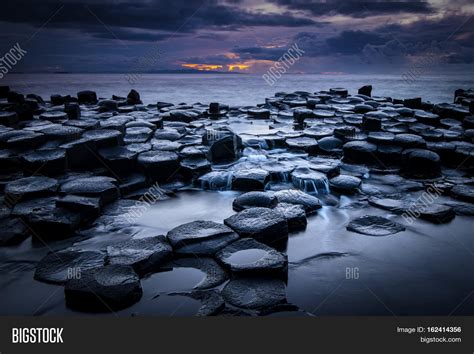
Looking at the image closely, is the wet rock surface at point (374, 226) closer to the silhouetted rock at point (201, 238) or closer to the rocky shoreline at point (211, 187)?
the rocky shoreline at point (211, 187)

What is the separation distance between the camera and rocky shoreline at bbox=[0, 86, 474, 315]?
2695 millimetres

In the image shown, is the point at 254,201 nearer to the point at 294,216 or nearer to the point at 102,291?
the point at 294,216

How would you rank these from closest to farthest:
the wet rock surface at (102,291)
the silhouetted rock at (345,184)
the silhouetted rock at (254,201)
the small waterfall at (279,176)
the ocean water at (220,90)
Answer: the wet rock surface at (102,291) < the silhouetted rock at (254,201) < the silhouetted rock at (345,184) < the small waterfall at (279,176) < the ocean water at (220,90)

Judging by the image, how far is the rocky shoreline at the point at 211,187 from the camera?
2.70 m

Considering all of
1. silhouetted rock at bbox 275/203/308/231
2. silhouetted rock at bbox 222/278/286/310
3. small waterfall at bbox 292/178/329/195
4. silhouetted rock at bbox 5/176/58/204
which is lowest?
silhouetted rock at bbox 222/278/286/310

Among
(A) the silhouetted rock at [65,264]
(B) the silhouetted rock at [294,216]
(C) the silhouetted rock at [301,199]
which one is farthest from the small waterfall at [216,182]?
(A) the silhouetted rock at [65,264]

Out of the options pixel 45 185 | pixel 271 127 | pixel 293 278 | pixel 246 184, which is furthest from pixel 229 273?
pixel 271 127

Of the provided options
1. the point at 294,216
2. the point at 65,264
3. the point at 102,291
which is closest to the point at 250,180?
the point at 294,216

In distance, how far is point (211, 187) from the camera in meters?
4.79

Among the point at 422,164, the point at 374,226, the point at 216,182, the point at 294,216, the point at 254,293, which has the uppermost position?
the point at 422,164

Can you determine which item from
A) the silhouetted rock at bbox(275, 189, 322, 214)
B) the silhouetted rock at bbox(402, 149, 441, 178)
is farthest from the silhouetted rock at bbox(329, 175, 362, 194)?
the silhouetted rock at bbox(402, 149, 441, 178)

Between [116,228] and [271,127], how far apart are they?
16.8 ft

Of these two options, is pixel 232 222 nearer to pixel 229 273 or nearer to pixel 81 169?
pixel 229 273

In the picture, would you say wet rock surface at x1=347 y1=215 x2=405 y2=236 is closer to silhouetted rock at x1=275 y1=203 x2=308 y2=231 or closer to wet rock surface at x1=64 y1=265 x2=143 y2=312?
silhouetted rock at x1=275 y1=203 x2=308 y2=231
